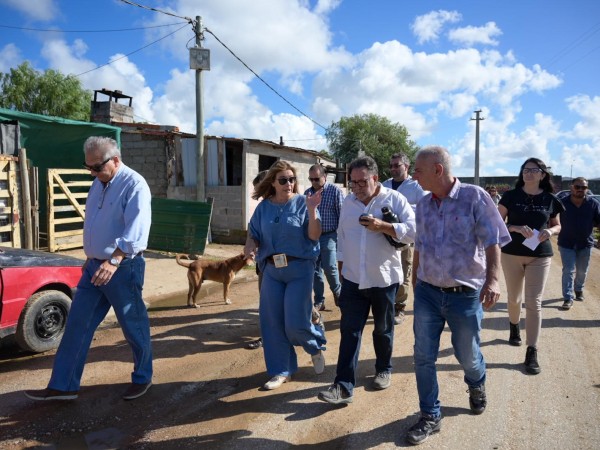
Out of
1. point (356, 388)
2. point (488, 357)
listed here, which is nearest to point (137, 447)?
point (356, 388)

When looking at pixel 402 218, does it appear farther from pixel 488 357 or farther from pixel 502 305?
pixel 502 305

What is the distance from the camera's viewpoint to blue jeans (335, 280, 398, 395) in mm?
3539

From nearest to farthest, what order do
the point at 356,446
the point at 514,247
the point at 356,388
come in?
the point at 356,446 → the point at 356,388 → the point at 514,247

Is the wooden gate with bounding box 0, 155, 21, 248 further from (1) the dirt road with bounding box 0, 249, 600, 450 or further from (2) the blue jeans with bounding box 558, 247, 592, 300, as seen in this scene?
(2) the blue jeans with bounding box 558, 247, 592, 300

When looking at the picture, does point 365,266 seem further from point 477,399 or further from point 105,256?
point 105,256

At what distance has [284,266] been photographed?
12.4 ft

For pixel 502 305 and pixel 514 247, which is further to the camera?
pixel 502 305

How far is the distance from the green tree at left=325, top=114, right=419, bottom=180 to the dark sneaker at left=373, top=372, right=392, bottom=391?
45954 mm

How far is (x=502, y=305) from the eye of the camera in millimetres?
6781

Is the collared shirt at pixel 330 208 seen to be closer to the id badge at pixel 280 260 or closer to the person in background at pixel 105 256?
the id badge at pixel 280 260

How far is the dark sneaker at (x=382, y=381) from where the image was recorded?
151 inches

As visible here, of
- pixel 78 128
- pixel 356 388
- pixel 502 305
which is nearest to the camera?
pixel 356 388

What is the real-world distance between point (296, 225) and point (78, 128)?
9.87 m

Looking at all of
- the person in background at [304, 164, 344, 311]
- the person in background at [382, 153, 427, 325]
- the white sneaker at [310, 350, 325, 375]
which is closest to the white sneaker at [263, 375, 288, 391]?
the white sneaker at [310, 350, 325, 375]
